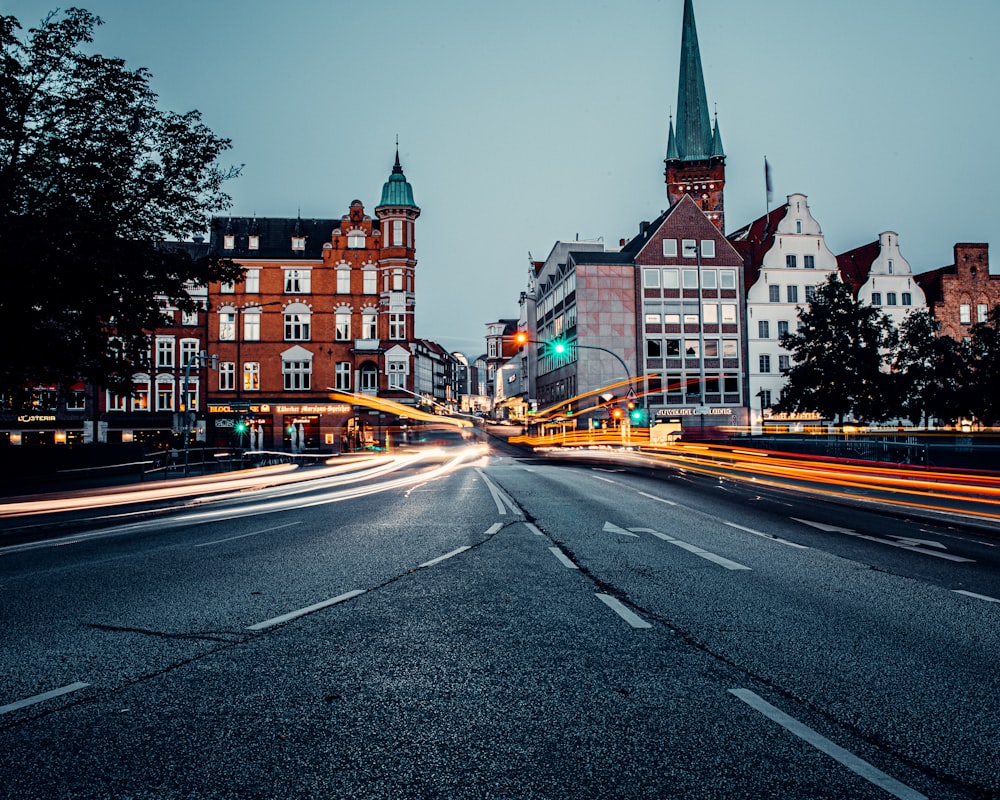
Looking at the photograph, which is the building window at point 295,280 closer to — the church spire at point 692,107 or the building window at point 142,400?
the building window at point 142,400

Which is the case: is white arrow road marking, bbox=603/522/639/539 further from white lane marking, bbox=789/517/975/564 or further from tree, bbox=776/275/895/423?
tree, bbox=776/275/895/423

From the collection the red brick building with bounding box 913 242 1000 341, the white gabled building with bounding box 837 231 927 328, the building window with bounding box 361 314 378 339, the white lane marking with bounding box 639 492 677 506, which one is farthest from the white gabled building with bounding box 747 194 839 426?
the white lane marking with bounding box 639 492 677 506

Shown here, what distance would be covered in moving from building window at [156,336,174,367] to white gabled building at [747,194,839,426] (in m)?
48.4

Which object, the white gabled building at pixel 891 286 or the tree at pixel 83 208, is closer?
the tree at pixel 83 208

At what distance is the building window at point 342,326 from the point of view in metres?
57.8

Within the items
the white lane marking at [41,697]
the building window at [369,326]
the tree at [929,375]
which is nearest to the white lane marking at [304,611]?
the white lane marking at [41,697]

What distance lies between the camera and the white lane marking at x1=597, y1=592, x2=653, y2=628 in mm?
5982

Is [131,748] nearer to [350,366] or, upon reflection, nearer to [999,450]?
[999,450]

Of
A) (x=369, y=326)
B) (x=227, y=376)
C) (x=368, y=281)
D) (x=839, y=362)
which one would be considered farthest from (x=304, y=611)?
(x=227, y=376)

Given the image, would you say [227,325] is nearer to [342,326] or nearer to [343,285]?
[342,326]

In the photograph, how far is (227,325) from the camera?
5859 cm

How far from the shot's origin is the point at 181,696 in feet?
14.3

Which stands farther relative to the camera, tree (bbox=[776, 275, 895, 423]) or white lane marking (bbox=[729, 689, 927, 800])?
tree (bbox=[776, 275, 895, 423])

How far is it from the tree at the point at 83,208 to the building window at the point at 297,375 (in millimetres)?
37774
